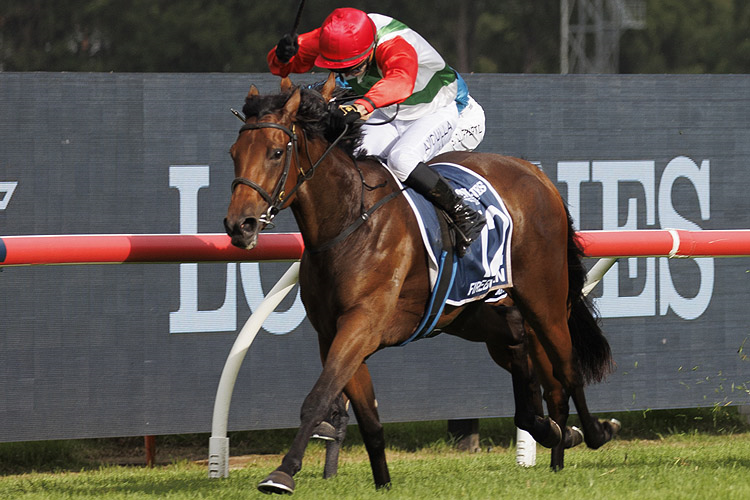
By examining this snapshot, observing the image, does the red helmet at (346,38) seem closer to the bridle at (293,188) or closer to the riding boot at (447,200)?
the bridle at (293,188)

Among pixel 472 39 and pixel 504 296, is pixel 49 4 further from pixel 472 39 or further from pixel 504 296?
pixel 504 296

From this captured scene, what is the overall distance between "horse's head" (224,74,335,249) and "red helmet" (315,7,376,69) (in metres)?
0.35

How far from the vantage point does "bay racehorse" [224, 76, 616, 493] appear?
13.2 feet

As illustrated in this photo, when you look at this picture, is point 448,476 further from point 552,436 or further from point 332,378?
point 332,378

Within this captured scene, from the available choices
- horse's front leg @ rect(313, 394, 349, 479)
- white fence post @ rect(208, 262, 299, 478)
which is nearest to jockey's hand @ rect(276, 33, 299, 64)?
white fence post @ rect(208, 262, 299, 478)

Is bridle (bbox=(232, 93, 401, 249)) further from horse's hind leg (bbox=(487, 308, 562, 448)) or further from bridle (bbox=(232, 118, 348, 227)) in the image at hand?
horse's hind leg (bbox=(487, 308, 562, 448))

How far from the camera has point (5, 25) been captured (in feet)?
76.4

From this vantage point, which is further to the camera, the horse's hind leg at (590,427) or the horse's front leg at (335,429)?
the horse's hind leg at (590,427)

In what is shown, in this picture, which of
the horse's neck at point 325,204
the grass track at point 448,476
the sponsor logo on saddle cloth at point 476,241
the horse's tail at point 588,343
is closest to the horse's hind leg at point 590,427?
the grass track at point 448,476

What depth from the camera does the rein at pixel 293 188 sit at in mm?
3936

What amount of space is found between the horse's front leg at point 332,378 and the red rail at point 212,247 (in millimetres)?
913

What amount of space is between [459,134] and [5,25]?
19898 mm

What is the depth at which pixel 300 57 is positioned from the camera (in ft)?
16.0

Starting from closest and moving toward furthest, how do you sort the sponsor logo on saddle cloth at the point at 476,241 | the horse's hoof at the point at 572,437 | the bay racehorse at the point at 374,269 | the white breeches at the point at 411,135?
the bay racehorse at the point at 374,269, the sponsor logo on saddle cloth at the point at 476,241, the white breeches at the point at 411,135, the horse's hoof at the point at 572,437
